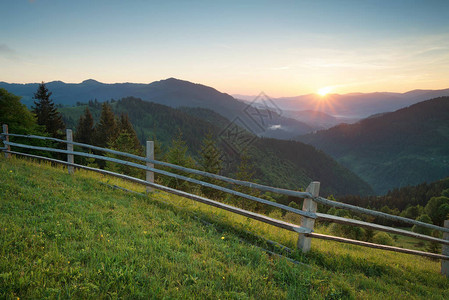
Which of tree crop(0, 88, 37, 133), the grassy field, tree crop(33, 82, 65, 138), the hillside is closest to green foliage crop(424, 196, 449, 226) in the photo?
the grassy field

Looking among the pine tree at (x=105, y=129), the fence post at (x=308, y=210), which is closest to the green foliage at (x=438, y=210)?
the fence post at (x=308, y=210)

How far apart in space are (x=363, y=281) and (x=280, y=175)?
13698cm

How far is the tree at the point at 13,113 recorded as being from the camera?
66.4 ft

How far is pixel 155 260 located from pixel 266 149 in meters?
162

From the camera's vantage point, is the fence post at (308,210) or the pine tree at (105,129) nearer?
the fence post at (308,210)

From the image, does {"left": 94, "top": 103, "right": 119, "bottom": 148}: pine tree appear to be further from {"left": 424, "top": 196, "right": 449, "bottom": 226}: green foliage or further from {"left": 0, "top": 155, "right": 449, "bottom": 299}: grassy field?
{"left": 424, "top": 196, "right": 449, "bottom": 226}: green foliage

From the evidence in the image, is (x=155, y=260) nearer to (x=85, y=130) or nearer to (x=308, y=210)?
(x=308, y=210)

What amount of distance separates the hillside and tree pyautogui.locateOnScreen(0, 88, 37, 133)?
10652 cm

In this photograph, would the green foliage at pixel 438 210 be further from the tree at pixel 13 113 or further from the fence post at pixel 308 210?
the tree at pixel 13 113

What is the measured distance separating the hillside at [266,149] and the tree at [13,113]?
107 metres

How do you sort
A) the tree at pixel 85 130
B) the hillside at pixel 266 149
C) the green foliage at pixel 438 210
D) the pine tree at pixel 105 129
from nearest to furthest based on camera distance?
the pine tree at pixel 105 129 < the tree at pixel 85 130 < the green foliage at pixel 438 210 < the hillside at pixel 266 149

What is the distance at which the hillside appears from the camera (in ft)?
463

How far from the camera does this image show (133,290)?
288cm

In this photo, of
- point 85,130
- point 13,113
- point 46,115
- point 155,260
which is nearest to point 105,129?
point 85,130
